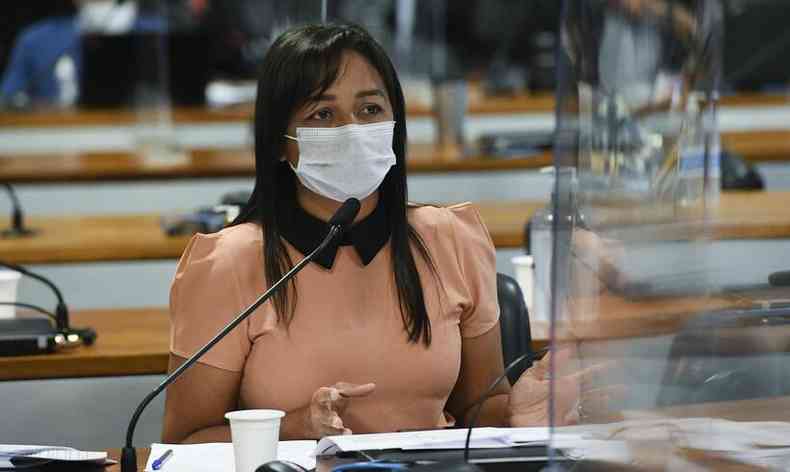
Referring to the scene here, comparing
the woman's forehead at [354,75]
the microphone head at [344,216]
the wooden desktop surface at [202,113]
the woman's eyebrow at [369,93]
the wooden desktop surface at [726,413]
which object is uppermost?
the woman's forehead at [354,75]

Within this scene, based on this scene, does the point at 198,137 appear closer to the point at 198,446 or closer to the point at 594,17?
the point at 198,446

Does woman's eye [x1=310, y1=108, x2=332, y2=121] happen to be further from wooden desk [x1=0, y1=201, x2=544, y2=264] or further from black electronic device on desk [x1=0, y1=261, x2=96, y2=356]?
wooden desk [x1=0, y1=201, x2=544, y2=264]

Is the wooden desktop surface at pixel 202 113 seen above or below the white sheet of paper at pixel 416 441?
below

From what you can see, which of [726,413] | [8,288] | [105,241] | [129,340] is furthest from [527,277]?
[726,413]

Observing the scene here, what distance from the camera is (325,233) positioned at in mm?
1953

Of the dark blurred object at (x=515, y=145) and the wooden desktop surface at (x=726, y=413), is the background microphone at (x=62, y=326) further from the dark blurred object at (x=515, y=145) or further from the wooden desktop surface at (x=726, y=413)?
the dark blurred object at (x=515, y=145)

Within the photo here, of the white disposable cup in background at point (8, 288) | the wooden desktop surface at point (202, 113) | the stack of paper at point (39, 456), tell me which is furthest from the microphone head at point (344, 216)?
the wooden desktop surface at point (202, 113)

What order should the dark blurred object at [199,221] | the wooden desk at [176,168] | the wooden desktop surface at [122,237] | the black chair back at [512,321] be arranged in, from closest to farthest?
1. the black chair back at [512,321]
2. the dark blurred object at [199,221]
3. the wooden desktop surface at [122,237]
4. the wooden desk at [176,168]

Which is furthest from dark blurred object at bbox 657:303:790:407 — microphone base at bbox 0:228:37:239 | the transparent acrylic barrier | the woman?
microphone base at bbox 0:228:37:239

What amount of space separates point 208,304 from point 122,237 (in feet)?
5.97

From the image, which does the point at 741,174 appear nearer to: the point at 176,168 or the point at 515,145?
the point at 515,145

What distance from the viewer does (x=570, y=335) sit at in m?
1.17

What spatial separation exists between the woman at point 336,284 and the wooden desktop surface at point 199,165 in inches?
109

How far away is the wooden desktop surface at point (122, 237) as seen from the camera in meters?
3.44
